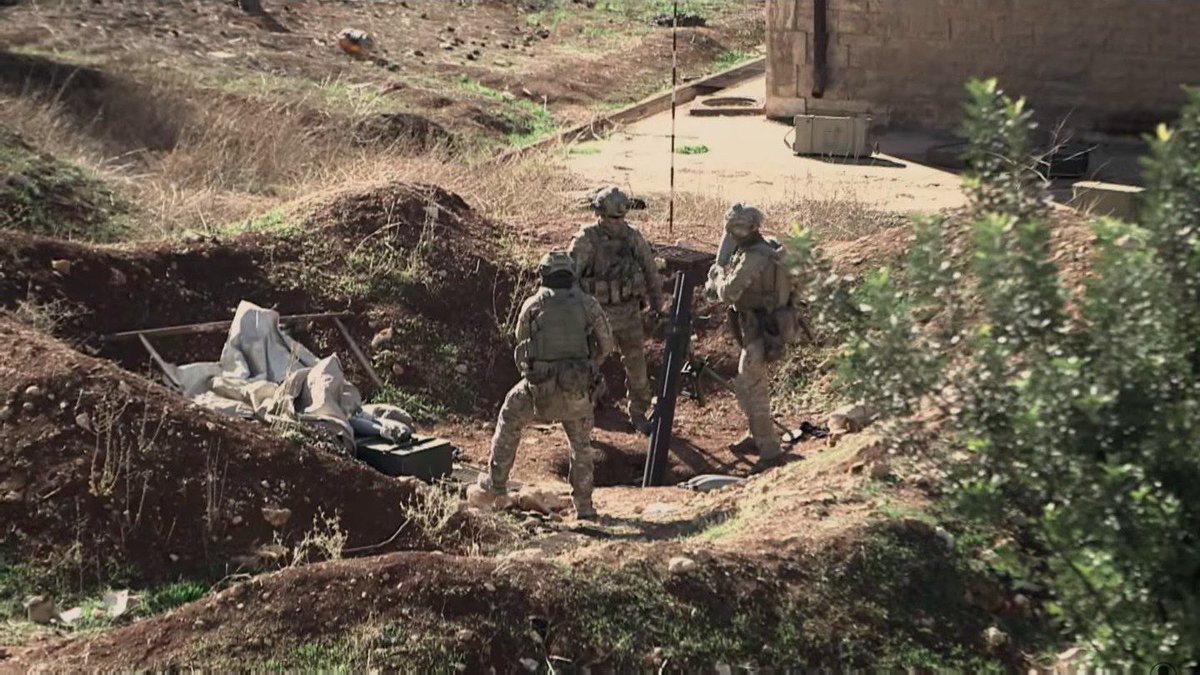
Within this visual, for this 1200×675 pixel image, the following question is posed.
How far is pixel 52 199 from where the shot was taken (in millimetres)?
14398

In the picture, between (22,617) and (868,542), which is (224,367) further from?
(868,542)

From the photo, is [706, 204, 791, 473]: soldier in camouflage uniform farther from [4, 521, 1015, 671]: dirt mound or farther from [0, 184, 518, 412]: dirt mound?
[4, 521, 1015, 671]: dirt mound

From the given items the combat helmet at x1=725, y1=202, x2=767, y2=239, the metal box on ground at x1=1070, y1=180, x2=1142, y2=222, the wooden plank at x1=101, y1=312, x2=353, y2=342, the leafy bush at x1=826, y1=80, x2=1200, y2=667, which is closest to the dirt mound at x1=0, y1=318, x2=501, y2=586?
the wooden plank at x1=101, y1=312, x2=353, y2=342

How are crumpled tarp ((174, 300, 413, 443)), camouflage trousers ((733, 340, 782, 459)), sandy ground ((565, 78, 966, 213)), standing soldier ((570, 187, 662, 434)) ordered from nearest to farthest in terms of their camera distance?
1. crumpled tarp ((174, 300, 413, 443))
2. camouflage trousers ((733, 340, 782, 459))
3. standing soldier ((570, 187, 662, 434))
4. sandy ground ((565, 78, 966, 213))

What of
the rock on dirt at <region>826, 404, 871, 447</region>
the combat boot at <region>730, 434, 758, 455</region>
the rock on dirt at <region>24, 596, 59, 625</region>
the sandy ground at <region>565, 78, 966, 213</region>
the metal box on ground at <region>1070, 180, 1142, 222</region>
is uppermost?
the metal box on ground at <region>1070, 180, 1142, 222</region>

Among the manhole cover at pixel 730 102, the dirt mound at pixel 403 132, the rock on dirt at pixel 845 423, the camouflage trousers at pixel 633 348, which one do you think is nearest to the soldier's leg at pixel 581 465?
the camouflage trousers at pixel 633 348

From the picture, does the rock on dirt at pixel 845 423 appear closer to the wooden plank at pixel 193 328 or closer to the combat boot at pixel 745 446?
the combat boot at pixel 745 446

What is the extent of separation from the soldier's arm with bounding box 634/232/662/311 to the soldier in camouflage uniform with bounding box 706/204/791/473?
474mm

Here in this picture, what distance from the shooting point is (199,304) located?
12.7 meters

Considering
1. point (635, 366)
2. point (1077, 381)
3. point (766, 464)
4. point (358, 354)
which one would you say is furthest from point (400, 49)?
point (1077, 381)

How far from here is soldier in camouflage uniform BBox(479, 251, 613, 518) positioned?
10242mm

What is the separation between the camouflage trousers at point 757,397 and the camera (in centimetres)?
1163

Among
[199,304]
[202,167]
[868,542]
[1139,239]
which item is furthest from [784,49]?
[1139,239]

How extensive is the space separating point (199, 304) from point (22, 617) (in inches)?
175
